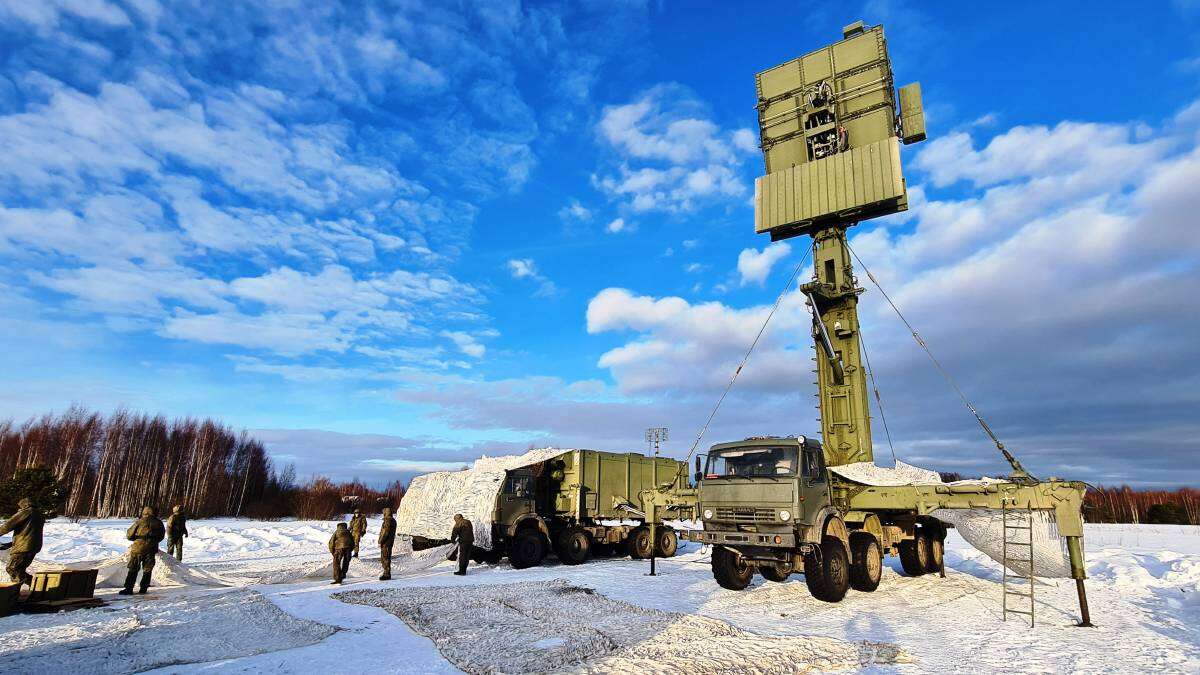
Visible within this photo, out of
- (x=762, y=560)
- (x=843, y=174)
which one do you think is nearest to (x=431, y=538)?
(x=762, y=560)

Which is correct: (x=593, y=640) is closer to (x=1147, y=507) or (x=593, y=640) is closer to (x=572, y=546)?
(x=572, y=546)

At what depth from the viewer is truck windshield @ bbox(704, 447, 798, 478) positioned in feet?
36.4

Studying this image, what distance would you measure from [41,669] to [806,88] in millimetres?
21387

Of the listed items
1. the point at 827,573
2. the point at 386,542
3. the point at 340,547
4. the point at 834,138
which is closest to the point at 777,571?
the point at 827,573

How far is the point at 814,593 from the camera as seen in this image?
35.9 feet

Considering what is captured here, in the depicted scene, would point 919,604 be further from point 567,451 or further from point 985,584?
point 567,451

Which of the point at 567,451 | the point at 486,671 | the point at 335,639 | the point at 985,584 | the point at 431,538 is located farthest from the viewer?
the point at 567,451

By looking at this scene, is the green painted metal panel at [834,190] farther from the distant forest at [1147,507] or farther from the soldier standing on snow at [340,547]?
the distant forest at [1147,507]

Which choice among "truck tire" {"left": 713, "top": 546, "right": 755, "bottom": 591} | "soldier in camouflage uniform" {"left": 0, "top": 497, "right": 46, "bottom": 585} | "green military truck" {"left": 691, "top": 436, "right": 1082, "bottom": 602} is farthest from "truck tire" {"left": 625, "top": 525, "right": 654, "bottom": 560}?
"soldier in camouflage uniform" {"left": 0, "top": 497, "right": 46, "bottom": 585}

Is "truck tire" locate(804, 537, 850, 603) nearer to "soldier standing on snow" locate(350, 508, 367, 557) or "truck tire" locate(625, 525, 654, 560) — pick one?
"truck tire" locate(625, 525, 654, 560)

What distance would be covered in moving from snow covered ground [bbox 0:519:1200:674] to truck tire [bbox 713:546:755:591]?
0.74ft

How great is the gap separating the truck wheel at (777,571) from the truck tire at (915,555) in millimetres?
3609

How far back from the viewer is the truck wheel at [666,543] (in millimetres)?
19625

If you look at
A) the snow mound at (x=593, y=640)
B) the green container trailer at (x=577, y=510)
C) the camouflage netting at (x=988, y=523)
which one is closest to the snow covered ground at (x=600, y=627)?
the snow mound at (x=593, y=640)
